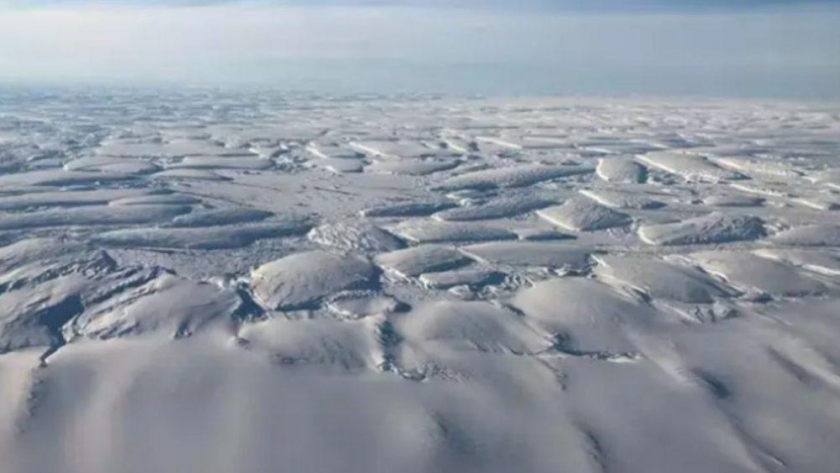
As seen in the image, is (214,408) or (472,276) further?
(472,276)

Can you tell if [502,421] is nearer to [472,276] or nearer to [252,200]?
[472,276]

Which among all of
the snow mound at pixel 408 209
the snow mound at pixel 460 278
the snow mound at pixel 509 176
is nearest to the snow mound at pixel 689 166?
the snow mound at pixel 509 176

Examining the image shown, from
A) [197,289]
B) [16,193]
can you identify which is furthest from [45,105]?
[197,289]

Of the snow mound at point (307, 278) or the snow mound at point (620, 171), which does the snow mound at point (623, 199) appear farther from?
the snow mound at point (307, 278)

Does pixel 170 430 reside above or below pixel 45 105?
above

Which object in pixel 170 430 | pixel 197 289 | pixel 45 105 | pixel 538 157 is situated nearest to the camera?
pixel 170 430

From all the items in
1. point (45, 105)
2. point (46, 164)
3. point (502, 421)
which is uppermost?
point (502, 421)

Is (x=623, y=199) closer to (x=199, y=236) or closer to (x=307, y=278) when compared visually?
(x=307, y=278)

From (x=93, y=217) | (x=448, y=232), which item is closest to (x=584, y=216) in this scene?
(x=448, y=232)
